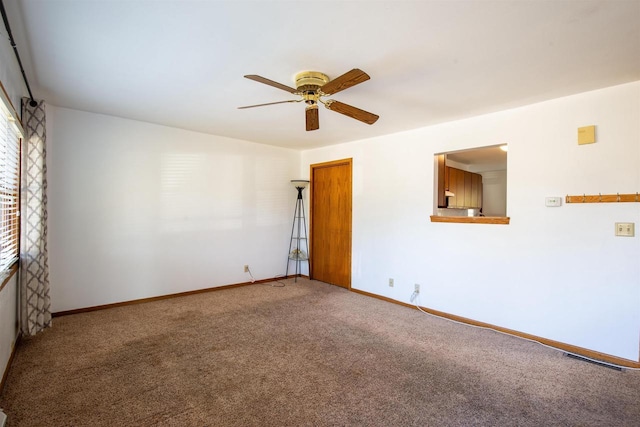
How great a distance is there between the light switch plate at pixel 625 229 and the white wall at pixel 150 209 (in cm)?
428

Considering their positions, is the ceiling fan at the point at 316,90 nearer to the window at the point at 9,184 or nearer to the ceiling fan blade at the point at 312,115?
the ceiling fan blade at the point at 312,115

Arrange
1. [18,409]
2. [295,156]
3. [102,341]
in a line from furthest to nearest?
[295,156], [102,341], [18,409]

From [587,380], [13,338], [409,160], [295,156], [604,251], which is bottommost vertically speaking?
[587,380]

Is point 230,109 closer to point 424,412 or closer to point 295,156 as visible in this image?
point 295,156

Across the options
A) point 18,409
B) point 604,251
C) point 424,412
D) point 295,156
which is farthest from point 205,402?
point 295,156

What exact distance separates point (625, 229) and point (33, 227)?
5.31 meters

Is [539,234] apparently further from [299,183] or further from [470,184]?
[299,183]

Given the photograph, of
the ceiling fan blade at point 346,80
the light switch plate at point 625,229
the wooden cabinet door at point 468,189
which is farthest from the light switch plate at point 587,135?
the wooden cabinet door at point 468,189

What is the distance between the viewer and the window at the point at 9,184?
7.29ft

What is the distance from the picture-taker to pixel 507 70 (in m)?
2.29

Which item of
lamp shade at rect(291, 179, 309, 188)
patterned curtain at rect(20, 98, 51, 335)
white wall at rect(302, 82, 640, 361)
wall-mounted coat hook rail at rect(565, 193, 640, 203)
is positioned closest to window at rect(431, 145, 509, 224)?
white wall at rect(302, 82, 640, 361)

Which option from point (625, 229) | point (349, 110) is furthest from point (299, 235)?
point (625, 229)

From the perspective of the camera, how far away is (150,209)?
156 inches

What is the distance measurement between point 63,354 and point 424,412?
114 inches
